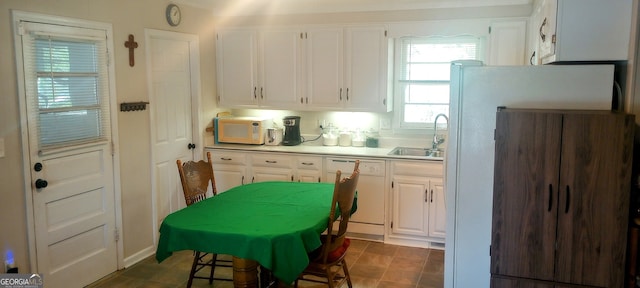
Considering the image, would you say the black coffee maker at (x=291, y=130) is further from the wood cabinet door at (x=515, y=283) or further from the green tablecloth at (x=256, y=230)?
the wood cabinet door at (x=515, y=283)

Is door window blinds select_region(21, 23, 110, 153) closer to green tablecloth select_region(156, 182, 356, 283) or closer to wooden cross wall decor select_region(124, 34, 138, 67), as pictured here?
wooden cross wall decor select_region(124, 34, 138, 67)

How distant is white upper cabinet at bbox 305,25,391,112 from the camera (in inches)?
192

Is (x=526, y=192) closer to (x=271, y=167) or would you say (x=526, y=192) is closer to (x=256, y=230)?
(x=256, y=230)

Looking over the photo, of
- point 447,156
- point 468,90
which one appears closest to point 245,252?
point 447,156

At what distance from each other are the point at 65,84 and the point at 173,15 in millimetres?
1368

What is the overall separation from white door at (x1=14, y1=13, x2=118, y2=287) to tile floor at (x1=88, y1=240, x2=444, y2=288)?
24 centimetres

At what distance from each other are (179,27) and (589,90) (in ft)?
11.5

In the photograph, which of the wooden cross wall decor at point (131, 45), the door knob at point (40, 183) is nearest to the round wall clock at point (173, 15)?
the wooden cross wall decor at point (131, 45)

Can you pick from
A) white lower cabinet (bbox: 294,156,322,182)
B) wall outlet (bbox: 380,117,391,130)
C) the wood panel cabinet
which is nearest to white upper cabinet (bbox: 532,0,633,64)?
the wood panel cabinet

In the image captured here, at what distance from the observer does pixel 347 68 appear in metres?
4.99

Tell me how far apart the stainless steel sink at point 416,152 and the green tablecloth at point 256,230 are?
167 centimetres

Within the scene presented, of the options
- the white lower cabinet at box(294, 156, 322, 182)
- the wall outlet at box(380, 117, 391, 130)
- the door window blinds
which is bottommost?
the white lower cabinet at box(294, 156, 322, 182)

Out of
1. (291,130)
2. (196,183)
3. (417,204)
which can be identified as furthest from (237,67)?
(417,204)

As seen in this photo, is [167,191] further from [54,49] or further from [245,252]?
[245,252]
